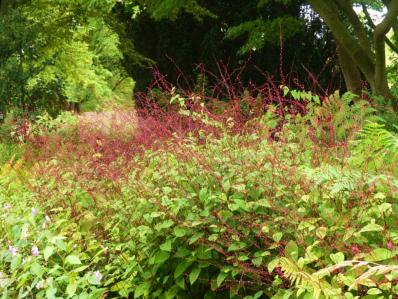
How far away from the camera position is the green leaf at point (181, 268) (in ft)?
11.3

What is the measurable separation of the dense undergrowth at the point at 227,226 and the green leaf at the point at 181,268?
11 mm

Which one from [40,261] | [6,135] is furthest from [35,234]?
[6,135]

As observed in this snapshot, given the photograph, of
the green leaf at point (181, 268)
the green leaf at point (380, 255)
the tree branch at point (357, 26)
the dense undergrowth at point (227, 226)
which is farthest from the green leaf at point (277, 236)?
the tree branch at point (357, 26)

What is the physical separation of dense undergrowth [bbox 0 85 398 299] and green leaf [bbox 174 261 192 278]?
0.01 m

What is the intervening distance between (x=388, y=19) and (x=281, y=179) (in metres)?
5.86

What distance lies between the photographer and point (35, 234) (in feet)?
13.4

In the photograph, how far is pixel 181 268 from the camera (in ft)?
11.5

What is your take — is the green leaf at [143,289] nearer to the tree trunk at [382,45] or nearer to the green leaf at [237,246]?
the green leaf at [237,246]

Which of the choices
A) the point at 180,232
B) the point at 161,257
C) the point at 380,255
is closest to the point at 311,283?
the point at 380,255

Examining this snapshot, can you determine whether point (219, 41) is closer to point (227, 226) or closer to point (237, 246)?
point (227, 226)

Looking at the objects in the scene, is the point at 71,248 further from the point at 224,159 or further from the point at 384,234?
the point at 384,234

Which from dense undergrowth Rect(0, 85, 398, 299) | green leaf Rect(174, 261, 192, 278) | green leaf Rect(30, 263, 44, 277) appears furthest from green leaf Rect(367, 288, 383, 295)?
green leaf Rect(30, 263, 44, 277)

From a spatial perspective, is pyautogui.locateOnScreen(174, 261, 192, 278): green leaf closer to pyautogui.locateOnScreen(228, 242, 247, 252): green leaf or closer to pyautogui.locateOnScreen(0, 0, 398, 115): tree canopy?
pyautogui.locateOnScreen(228, 242, 247, 252): green leaf

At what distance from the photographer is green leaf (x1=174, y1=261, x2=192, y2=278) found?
346 cm
